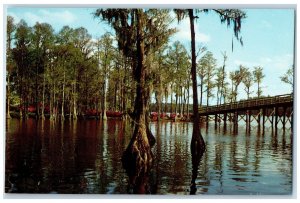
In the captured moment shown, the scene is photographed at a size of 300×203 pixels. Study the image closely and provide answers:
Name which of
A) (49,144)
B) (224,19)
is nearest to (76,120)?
(49,144)

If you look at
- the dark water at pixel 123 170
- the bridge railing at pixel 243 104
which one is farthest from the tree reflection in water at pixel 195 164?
the bridge railing at pixel 243 104

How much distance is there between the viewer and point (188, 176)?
10.8 m

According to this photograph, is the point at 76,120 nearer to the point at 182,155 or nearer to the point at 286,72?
the point at 182,155

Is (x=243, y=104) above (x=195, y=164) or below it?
above

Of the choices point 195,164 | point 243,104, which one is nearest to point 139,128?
point 195,164

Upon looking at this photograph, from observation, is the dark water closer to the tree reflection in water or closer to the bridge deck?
the tree reflection in water

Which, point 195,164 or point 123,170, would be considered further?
point 195,164

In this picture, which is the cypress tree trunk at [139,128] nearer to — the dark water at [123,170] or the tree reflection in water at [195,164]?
the dark water at [123,170]

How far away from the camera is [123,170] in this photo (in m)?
11.3

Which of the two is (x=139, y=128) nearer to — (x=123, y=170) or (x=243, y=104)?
(x=123, y=170)

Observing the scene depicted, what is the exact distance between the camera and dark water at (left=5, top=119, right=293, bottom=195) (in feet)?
31.2

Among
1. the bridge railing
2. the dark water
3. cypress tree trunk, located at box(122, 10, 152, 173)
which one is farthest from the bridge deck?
cypress tree trunk, located at box(122, 10, 152, 173)

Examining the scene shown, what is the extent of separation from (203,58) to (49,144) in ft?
21.2
